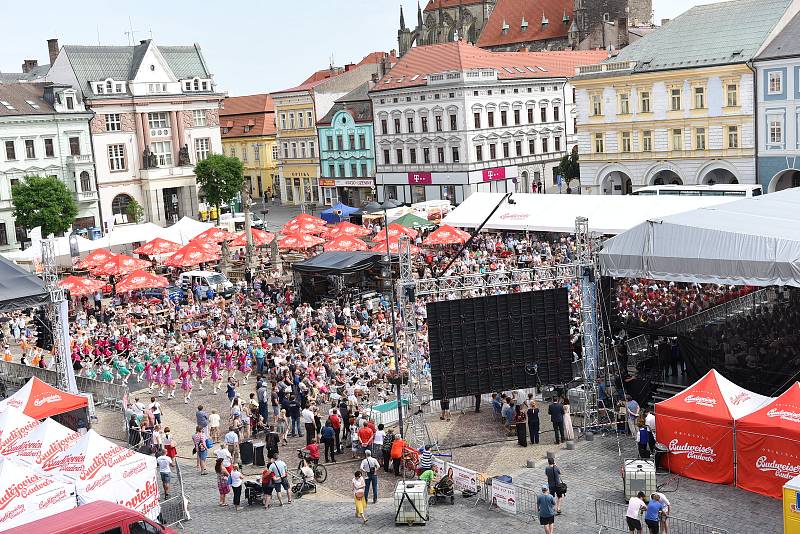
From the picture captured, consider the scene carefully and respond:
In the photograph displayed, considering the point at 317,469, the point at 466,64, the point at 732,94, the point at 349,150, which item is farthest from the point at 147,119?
the point at 317,469

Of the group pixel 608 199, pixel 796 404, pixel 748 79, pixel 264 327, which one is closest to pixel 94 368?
pixel 264 327

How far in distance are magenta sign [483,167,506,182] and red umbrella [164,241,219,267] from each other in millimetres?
27348

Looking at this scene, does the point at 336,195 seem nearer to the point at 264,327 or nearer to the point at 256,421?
the point at 264,327

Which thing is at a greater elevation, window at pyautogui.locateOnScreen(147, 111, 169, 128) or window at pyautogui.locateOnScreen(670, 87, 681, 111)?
window at pyautogui.locateOnScreen(147, 111, 169, 128)

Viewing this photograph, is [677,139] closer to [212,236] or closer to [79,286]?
[212,236]

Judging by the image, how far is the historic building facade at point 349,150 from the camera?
239ft

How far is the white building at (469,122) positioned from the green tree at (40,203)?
24.2m

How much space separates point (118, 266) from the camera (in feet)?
134

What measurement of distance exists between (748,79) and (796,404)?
35.4 meters

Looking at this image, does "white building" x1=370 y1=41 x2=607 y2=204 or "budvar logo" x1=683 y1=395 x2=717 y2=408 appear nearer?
"budvar logo" x1=683 y1=395 x2=717 y2=408

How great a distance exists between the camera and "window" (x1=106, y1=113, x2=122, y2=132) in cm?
6750

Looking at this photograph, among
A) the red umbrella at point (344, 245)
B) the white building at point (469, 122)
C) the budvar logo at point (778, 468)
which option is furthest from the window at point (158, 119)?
the budvar logo at point (778, 468)

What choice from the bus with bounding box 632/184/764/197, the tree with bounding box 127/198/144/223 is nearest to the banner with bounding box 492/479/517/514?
the bus with bounding box 632/184/764/197

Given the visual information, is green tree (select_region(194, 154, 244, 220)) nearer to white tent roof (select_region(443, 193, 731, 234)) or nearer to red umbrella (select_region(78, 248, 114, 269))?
white tent roof (select_region(443, 193, 731, 234))
